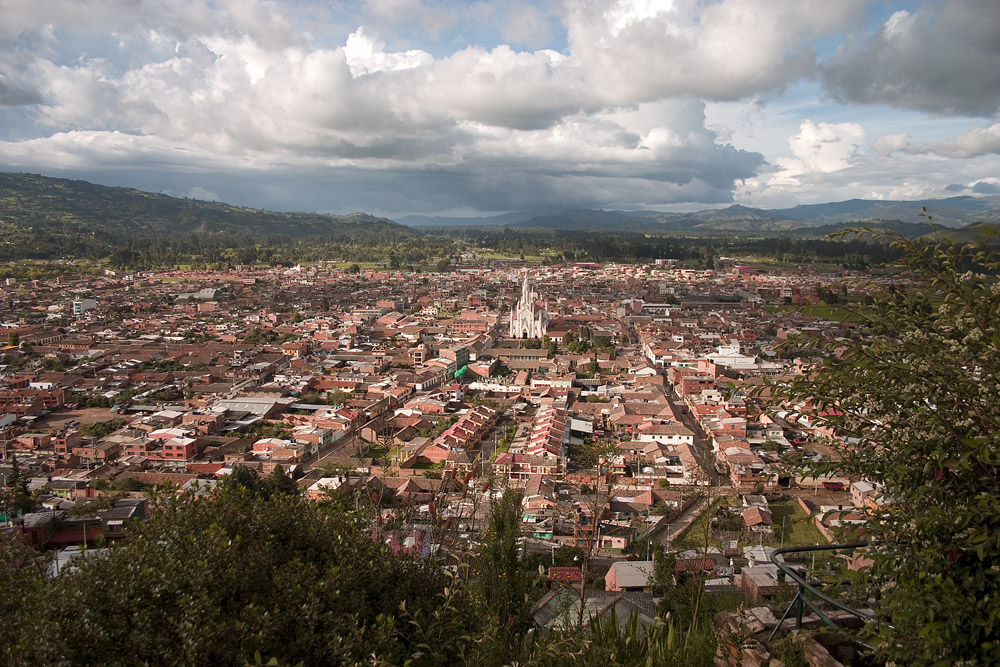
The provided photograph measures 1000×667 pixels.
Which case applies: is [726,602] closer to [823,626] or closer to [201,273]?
[823,626]

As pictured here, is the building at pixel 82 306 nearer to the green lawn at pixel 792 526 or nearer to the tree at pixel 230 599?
the green lawn at pixel 792 526

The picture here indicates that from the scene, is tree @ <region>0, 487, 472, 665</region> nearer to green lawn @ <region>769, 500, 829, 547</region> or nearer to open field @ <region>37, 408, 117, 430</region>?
green lawn @ <region>769, 500, 829, 547</region>

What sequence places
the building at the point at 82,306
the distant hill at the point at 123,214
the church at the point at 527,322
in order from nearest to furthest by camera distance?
1. the church at the point at 527,322
2. the building at the point at 82,306
3. the distant hill at the point at 123,214

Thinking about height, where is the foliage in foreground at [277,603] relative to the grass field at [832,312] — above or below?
below

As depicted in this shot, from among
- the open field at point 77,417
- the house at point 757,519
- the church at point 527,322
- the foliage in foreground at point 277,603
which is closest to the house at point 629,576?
the house at point 757,519

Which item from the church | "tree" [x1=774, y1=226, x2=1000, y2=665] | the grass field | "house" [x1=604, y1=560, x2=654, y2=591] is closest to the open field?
"house" [x1=604, y1=560, x2=654, y2=591]

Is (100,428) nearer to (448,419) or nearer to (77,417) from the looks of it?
(77,417)

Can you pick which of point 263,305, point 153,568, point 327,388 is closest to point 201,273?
point 263,305
